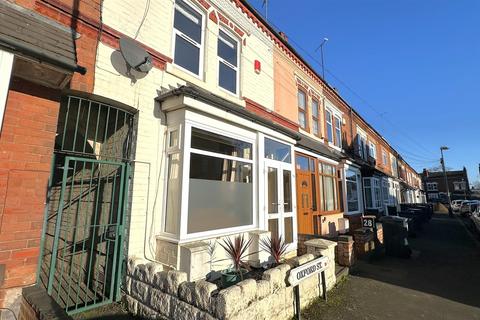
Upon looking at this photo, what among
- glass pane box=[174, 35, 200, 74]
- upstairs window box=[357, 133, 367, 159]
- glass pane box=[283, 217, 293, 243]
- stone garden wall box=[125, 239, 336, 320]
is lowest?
stone garden wall box=[125, 239, 336, 320]

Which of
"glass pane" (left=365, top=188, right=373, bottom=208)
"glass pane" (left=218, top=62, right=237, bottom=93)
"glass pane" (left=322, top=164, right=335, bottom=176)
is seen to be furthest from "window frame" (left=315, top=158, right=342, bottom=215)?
"glass pane" (left=365, top=188, right=373, bottom=208)

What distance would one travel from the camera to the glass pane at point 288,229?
7.04 m

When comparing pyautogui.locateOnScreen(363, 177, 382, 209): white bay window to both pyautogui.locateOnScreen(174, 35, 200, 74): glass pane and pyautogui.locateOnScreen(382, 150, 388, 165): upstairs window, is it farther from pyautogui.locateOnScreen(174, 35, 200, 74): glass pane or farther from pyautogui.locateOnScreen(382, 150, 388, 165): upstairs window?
pyautogui.locateOnScreen(174, 35, 200, 74): glass pane

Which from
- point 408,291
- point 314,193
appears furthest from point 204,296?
point 314,193

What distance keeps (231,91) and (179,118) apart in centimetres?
296

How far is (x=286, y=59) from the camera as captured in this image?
10.4 meters

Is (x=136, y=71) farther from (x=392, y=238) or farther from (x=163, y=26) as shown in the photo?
(x=392, y=238)

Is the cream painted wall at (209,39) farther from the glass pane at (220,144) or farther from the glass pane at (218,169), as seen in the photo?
the glass pane at (218,169)

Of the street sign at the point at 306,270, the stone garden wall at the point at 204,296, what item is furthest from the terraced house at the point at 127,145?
the street sign at the point at 306,270

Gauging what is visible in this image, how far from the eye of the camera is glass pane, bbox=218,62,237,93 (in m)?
7.16

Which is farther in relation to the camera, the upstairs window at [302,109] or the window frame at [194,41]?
the upstairs window at [302,109]

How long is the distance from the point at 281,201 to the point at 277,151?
142 cm

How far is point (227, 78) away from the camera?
7367 millimetres

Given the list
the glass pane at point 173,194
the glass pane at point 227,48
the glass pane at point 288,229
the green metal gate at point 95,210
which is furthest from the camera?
the glass pane at point 227,48
